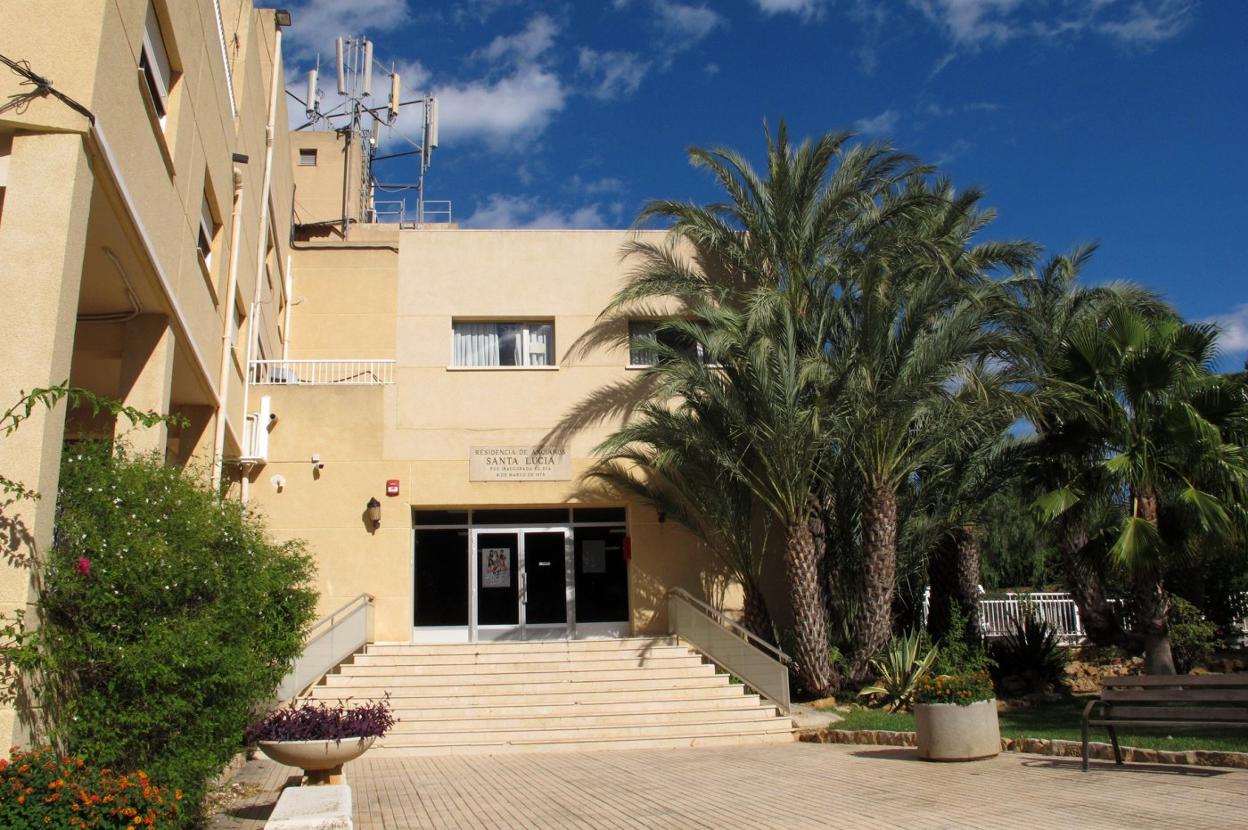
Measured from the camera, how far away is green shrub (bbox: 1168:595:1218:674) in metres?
18.2

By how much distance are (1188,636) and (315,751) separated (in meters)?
15.8

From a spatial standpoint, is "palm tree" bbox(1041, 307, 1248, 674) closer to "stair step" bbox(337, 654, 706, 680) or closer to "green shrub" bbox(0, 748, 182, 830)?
"stair step" bbox(337, 654, 706, 680)

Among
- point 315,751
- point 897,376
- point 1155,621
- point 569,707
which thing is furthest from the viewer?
point 897,376

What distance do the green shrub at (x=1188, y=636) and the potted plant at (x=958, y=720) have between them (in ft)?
27.6

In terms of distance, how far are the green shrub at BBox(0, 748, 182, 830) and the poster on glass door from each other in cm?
1384

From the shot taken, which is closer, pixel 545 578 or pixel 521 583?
pixel 521 583

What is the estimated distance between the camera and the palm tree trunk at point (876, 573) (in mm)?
17562

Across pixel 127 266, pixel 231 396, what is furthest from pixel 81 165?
pixel 231 396

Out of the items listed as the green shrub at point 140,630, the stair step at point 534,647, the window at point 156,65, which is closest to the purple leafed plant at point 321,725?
the green shrub at point 140,630

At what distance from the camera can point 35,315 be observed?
7395 mm

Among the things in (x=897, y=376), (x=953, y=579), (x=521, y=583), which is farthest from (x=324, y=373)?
(x=953, y=579)

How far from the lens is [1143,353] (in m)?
14.8

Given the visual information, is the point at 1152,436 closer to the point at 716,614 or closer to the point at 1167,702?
the point at 1167,702

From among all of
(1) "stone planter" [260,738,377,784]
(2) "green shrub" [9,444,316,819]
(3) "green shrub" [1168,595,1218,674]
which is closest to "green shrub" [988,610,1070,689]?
(3) "green shrub" [1168,595,1218,674]
